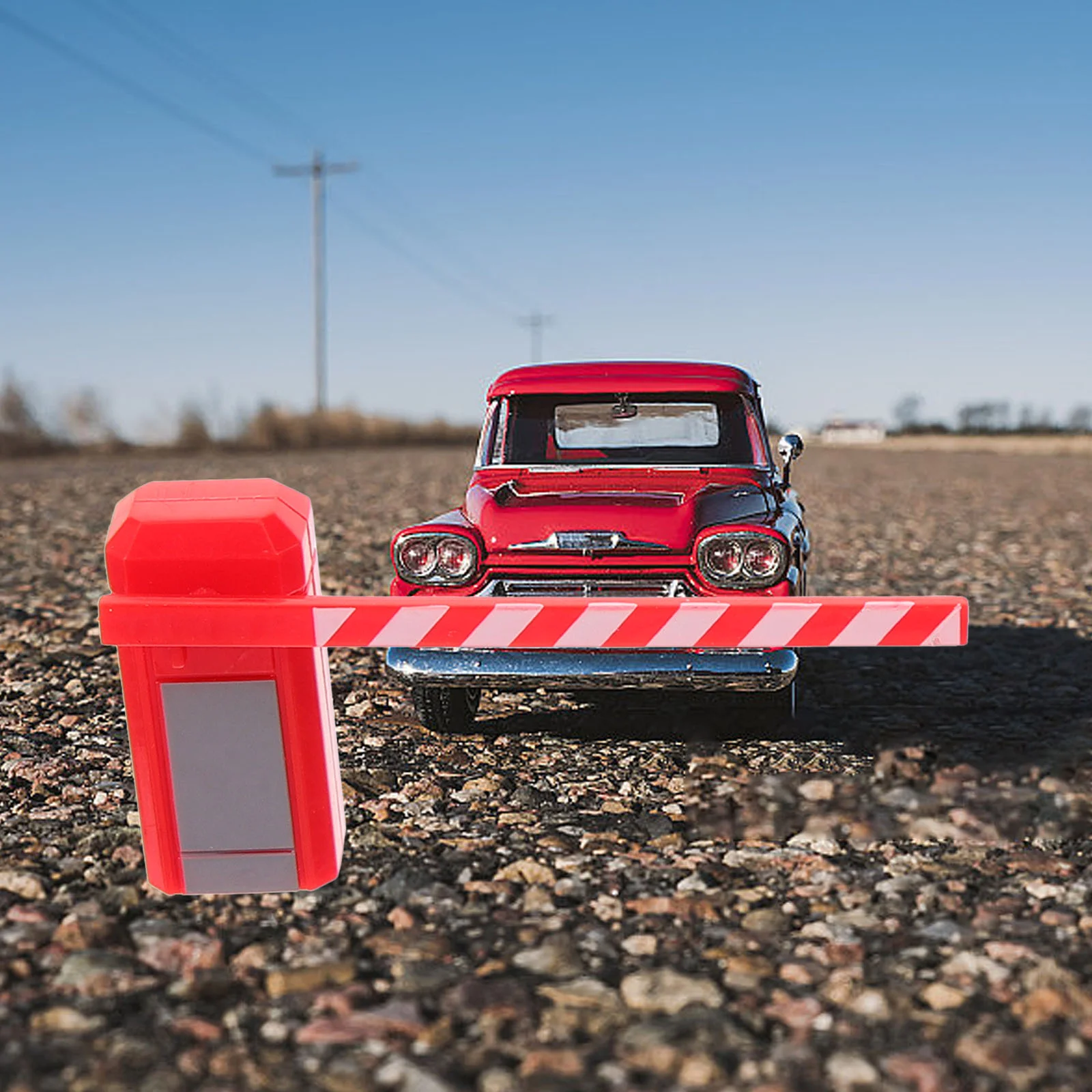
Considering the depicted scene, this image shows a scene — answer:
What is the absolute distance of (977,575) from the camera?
37.1 feet

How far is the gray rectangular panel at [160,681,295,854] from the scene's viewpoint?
3.55 m

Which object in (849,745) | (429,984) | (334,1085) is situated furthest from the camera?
(849,745)

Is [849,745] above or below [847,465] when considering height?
above

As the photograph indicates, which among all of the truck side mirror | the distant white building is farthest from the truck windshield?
the distant white building

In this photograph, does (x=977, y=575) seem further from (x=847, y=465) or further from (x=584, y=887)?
(x=847, y=465)

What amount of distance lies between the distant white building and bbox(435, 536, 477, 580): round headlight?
7923 cm

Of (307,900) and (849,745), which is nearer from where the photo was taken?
(307,900)

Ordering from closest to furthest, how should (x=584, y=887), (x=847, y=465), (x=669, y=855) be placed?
(x=584, y=887) → (x=669, y=855) → (x=847, y=465)

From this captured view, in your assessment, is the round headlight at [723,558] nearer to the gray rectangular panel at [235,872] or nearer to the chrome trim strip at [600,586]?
the chrome trim strip at [600,586]

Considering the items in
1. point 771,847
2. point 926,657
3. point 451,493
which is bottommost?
point 451,493

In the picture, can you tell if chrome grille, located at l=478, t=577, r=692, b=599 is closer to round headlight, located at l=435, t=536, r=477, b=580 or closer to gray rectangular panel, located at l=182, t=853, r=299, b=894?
round headlight, located at l=435, t=536, r=477, b=580

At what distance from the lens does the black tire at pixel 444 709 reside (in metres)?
5.45

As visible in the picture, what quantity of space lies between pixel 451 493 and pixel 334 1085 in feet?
61.2

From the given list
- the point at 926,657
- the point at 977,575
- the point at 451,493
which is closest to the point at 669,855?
the point at 926,657
